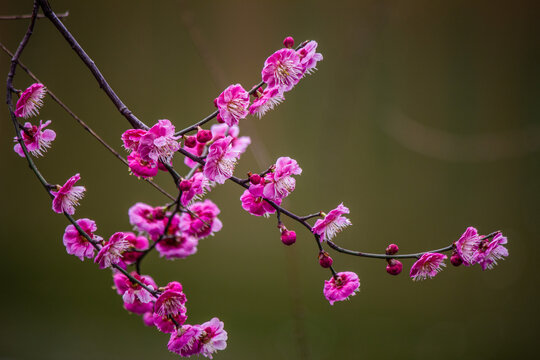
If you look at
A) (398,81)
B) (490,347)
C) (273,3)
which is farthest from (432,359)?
(273,3)

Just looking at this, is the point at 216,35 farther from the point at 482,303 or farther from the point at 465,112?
the point at 482,303

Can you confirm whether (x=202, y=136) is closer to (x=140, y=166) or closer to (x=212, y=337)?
(x=140, y=166)

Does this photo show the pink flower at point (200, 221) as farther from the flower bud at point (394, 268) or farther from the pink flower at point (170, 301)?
the flower bud at point (394, 268)

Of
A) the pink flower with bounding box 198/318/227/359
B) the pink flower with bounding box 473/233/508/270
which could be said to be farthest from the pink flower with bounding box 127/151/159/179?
the pink flower with bounding box 473/233/508/270

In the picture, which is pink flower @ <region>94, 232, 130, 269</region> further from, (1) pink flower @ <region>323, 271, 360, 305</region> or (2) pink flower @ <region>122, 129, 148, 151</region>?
(1) pink flower @ <region>323, 271, 360, 305</region>

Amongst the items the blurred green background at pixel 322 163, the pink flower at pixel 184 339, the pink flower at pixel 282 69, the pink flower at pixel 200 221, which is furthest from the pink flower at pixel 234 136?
the blurred green background at pixel 322 163

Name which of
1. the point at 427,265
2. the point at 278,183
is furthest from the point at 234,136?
the point at 427,265
